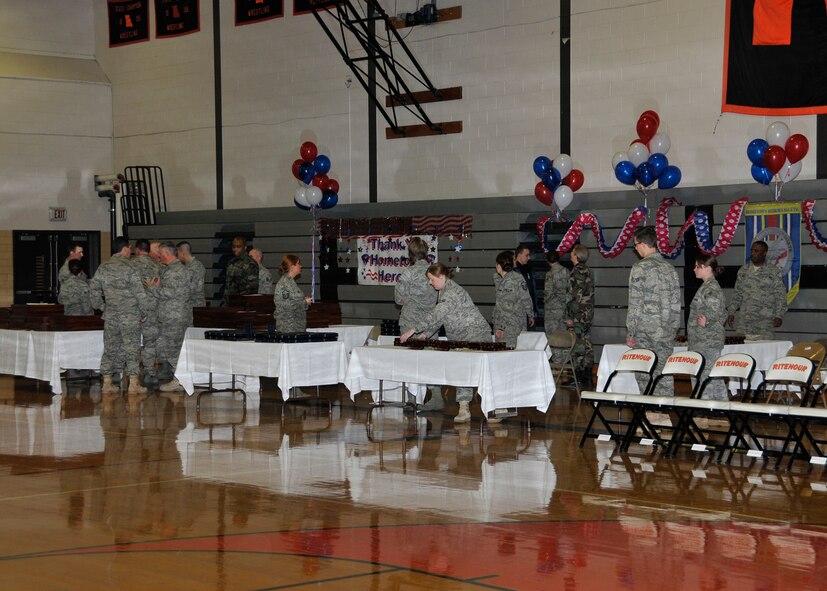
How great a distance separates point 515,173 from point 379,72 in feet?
9.55

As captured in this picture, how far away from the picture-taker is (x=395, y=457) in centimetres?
824

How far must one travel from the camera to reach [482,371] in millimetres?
9195

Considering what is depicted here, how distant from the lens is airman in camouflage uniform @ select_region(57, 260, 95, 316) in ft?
45.9

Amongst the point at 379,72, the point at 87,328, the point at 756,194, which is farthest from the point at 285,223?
the point at 756,194

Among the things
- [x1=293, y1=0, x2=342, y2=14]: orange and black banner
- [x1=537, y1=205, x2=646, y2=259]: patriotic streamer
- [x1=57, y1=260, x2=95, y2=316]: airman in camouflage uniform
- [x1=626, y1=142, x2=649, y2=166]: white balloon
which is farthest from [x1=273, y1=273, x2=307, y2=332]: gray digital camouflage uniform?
[x1=293, y1=0, x2=342, y2=14]: orange and black banner

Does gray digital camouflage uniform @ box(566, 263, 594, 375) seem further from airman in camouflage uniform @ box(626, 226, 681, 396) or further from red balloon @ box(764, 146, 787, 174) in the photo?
airman in camouflage uniform @ box(626, 226, 681, 396)

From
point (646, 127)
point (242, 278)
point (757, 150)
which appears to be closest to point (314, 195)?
point (242, 278)

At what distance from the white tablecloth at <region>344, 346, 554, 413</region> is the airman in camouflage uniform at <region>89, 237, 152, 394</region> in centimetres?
355

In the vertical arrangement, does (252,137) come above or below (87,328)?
above

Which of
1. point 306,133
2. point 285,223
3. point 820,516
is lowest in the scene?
point 820,516

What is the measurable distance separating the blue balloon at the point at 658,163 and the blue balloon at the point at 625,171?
0.76 feet

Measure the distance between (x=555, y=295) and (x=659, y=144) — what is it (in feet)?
7.10

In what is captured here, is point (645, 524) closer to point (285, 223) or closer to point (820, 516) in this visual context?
point (820, 516)

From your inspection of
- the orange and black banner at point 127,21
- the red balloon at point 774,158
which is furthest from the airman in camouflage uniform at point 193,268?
the orange and black banner at point 127,21
